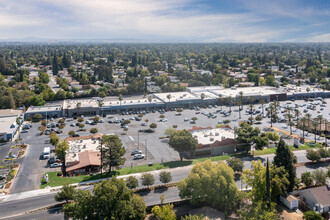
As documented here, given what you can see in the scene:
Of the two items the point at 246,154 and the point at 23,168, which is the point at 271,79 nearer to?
the point at 246,154

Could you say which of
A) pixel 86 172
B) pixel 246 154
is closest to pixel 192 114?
pixel 246 154

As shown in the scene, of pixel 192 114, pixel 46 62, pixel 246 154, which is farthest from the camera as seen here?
pixel 46 62

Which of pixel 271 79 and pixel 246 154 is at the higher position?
pixel 271 79

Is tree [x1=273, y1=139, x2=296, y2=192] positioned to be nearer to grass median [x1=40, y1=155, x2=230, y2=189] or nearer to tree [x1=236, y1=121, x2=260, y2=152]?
tree [x1=236, y1=121, x2=260, y2=152]

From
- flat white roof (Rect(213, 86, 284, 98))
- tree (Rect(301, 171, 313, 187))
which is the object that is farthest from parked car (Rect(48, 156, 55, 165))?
flat white roof (Rect(213, 86, 284, 98))

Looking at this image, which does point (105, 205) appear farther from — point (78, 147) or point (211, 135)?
point (211, 135)

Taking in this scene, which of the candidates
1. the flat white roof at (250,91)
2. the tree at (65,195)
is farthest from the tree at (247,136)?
the flat white roof at (250,91)
